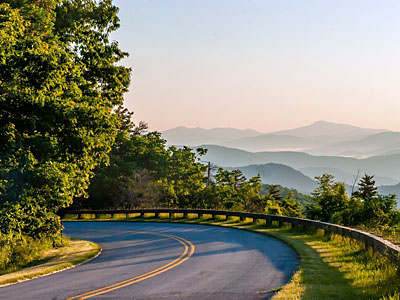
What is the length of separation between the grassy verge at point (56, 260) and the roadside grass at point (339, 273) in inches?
319

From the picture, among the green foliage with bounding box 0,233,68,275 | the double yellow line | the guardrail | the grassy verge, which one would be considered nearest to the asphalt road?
the double yellow line

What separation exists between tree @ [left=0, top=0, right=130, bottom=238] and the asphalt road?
3.28 m

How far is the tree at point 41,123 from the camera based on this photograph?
16.7 m

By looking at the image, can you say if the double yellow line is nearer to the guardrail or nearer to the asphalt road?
the asphalt road

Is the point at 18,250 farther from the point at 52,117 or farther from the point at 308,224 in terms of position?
the point at 308,224

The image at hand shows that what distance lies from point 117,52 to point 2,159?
333 inches

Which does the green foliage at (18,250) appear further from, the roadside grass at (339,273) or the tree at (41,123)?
the roadside grass at (339,273)

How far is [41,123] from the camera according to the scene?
679 inches

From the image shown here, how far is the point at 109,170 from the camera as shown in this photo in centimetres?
5994

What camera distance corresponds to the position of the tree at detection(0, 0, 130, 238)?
16.7 meters

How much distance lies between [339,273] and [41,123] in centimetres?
1114

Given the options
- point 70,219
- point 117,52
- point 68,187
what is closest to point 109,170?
point 70,219

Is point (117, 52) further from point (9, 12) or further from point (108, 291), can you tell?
point (108, 291)

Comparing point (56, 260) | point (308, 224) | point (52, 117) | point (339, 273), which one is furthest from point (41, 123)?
point (308, 224)
